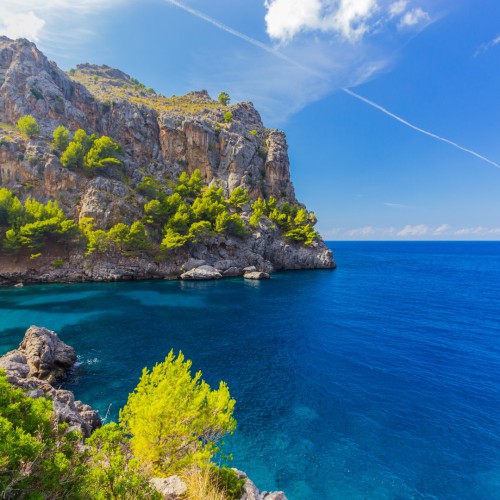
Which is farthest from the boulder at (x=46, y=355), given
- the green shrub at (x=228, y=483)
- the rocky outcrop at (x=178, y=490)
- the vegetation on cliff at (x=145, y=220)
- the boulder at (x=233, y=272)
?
the boulder at (x=233, y=272)

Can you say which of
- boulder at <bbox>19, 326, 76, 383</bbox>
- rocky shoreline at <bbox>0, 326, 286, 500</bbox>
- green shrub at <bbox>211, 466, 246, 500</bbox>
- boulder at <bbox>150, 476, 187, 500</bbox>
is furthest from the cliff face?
green shrub at <bbox>211, 466, 246, 500</bbox>

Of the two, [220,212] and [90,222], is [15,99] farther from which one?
[220,212]

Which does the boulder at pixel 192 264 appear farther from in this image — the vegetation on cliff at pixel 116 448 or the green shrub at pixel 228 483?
the green shrub at pixel 228 483

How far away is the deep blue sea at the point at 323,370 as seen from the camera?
15844 millimetres

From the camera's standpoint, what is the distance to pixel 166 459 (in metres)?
10.6

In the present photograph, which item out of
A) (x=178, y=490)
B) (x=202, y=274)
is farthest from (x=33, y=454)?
(x=202, y=274)

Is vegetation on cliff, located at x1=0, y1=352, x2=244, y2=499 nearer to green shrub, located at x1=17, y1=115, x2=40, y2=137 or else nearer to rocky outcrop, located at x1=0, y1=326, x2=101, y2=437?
rocky outcrop, located at x1=0, y1=326, x2=101, y2=437

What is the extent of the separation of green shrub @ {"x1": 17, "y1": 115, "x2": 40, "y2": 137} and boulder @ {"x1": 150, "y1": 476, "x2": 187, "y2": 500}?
93811mm

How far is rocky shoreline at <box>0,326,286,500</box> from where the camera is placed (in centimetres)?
1462

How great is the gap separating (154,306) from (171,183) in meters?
59.4

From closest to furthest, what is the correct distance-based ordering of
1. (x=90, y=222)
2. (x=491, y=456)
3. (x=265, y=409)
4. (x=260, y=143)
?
(x=491, y=456), (x=265, y=409), (x=90, y=222), (x=260, y=143)

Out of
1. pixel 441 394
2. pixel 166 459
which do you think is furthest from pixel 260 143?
pixel 166 459

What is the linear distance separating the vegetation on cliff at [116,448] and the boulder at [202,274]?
194 ft

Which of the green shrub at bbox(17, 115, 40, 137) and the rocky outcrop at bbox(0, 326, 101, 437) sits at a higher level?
the green shrub at bbox(17, 115, 40, 137)
